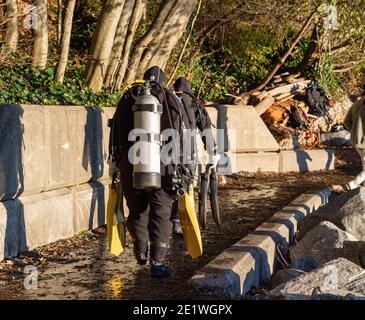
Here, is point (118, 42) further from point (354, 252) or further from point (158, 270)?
point (158, 270)

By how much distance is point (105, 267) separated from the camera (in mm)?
7684

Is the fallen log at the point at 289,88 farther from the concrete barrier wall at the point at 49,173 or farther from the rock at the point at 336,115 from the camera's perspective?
the concrete barrier wall at the point at 49,173

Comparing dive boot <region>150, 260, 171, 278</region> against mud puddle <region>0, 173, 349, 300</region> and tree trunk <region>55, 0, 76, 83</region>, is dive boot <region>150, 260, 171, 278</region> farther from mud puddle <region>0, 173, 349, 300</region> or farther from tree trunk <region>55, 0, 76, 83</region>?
tree trunk <region>55, 0, 76, 83</region>

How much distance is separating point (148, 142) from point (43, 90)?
15.7ft

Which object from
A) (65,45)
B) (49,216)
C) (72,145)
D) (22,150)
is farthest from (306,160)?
(22,150)

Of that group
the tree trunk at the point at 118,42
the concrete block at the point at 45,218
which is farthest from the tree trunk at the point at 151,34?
the concrete block at the point at 45,218

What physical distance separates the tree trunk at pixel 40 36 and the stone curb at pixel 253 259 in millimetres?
4406

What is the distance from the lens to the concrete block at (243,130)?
14.2 meters

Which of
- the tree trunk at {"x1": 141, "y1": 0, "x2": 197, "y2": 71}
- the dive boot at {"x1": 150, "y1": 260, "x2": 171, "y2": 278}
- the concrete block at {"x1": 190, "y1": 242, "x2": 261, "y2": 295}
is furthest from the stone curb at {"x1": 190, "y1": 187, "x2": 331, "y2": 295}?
the tree trunk at {"x1": 141, "y1": 0, "x2": 197, "y2": 71}

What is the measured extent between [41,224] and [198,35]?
36.8 ft

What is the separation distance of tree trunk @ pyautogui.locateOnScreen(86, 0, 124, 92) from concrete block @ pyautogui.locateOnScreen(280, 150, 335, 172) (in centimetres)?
391

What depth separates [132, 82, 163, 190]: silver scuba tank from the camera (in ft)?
22.3

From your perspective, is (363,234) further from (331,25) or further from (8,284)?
(331,25)

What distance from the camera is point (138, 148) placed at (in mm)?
6898
